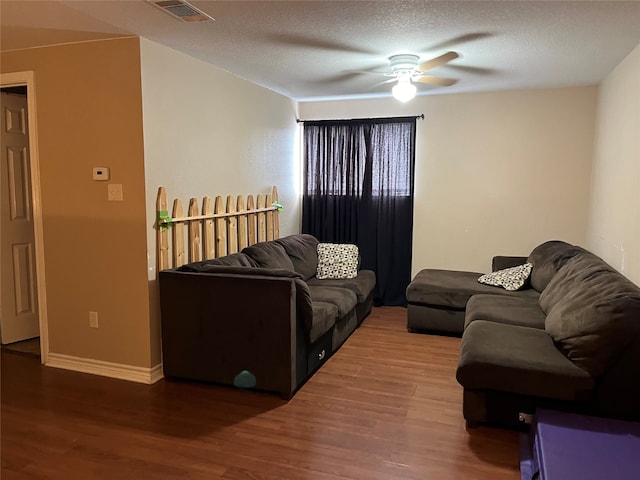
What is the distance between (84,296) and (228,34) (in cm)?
214

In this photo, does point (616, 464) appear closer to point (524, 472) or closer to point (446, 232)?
point (524, 472)

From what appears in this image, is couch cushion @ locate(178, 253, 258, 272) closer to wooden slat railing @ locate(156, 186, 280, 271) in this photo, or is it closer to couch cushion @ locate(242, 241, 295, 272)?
couch cushion @ locate(242, 241, 295, 272)

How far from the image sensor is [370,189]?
5629 mm

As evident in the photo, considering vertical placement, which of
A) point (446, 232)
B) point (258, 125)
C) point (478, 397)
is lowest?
point (478, 397)

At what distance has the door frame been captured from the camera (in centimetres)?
355

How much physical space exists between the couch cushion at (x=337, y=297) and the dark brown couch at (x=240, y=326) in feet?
1.22

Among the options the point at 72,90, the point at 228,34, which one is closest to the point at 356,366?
the point at 228,34

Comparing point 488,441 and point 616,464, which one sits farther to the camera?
point 488,441

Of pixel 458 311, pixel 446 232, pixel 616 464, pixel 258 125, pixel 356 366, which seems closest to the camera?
pixel 616 464

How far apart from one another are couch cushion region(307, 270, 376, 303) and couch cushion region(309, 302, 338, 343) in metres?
0.76

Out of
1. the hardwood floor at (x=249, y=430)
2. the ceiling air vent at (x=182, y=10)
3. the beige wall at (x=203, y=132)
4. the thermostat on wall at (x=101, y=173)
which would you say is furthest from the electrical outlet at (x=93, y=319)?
the ceiling air vent at (x=182, y=10)

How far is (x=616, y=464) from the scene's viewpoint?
6.68 ft

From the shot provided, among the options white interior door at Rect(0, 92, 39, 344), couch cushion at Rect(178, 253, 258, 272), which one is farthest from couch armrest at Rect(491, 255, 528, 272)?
white interior door at Rect(0, 92, 39, 344)

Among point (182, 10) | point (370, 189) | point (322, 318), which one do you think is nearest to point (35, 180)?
point (182, 10)
